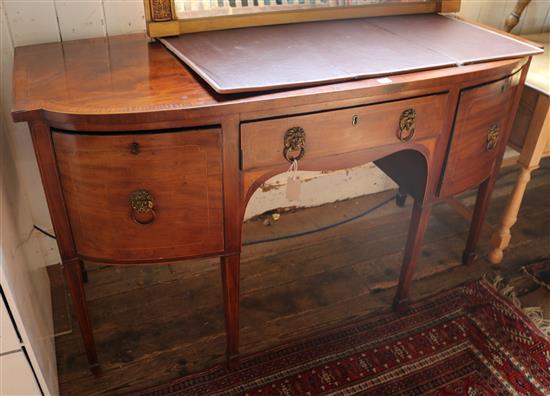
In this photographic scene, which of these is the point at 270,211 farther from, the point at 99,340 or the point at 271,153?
the point at 271,153

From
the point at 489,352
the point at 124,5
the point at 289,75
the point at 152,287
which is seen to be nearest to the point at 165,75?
the point at 289,75

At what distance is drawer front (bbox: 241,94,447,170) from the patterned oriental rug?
615 millimetres

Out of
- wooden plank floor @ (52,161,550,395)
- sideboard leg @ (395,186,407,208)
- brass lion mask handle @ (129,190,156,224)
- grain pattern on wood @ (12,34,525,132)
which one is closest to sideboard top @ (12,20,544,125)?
grain pattern on wood @ (12,34,525,132)

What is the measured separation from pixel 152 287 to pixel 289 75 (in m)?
0.90

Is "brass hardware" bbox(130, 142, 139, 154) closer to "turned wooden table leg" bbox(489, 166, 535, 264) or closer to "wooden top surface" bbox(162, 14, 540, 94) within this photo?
"wooden top surface" bbox(162, 14, 540, 94)

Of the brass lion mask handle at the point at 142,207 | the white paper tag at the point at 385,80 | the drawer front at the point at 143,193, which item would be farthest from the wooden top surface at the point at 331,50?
the brass lion mask handle at the point at 142,207

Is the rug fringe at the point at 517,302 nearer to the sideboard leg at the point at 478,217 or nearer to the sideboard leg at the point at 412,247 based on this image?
the sideboard leg at the point at 478,217

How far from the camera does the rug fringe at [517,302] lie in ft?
5.30

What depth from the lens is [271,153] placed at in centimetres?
112

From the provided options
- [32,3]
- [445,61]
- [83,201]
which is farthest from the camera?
[32,3]

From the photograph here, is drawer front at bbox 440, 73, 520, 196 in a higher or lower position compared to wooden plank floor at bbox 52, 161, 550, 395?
higher

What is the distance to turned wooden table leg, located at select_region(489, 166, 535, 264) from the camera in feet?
5.67

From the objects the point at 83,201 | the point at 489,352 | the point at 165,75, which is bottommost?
the point at 489,352

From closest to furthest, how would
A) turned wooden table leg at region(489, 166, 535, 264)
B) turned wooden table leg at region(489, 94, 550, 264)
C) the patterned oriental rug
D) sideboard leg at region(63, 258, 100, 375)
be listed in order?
sideboard leg at region(63, 258, 100, 375) → the patterned oriental rug → turned wooden table leg at region(489, 94, 550, 264) → turned wooden table leg at region(489, 166, 535, 264)
